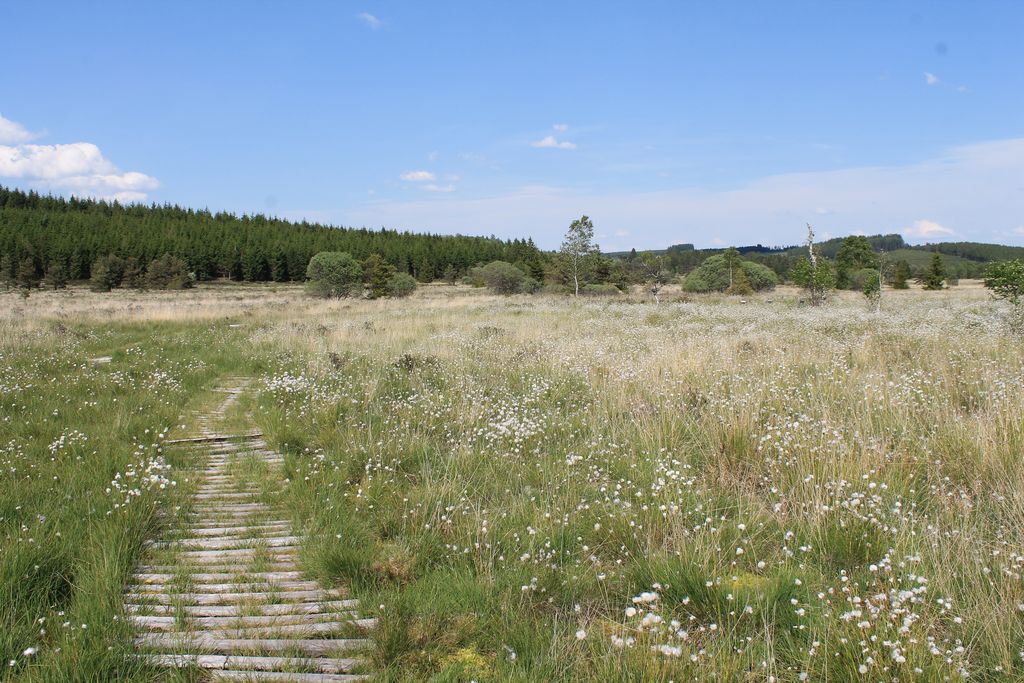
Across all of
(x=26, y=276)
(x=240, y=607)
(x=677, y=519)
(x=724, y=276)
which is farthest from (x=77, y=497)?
(x=26, y=276)

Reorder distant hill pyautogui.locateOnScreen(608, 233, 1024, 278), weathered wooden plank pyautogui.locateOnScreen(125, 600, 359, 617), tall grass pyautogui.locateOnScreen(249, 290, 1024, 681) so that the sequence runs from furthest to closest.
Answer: distant hill pyautogui.locateOnScreen(608, 233, 1024, 278)
weathered wooden plank pyautogui.locateOnScreen(125, 600, 359, 617)
tall grass pyautogui.locateOnScreen(249, 290, 1024, 681)

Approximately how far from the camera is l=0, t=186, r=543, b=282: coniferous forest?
264 ft

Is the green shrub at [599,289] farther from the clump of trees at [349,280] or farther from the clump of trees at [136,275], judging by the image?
the clump of trees at [136,275]

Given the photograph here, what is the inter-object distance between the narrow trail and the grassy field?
17 cm

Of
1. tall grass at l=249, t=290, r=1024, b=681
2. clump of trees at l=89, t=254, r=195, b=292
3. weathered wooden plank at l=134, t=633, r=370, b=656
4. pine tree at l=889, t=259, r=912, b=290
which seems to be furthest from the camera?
clump of trees at l=89, t=254, r=195, b=292

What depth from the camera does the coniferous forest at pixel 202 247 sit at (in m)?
80.4

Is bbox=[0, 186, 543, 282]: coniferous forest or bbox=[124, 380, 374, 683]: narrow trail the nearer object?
bbox=[124, 380, 374, 683]: narrow trail

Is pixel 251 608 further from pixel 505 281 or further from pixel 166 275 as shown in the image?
pixel 166 275

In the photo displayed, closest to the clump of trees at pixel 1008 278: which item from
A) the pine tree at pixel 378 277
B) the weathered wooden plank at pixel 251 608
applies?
the weathered wooden plank at pixel 251 608

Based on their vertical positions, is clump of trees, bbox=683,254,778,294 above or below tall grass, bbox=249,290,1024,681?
above

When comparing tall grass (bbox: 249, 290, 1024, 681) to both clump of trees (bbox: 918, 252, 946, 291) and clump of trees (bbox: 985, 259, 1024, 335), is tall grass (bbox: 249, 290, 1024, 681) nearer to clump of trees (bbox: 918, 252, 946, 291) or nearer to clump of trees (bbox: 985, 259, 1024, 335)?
clump of trees (bbox: 985, 259, 1024, 335)

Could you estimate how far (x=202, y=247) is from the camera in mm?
89000

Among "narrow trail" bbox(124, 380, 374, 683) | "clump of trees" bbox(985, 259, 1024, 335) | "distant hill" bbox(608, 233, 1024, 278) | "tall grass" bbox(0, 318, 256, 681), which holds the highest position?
"distant hill" bbox(608, 233, 1024, 278)

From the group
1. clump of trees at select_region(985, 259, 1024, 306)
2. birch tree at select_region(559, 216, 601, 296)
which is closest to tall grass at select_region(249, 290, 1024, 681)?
clump of trees at select_region(985, 259, 1024, 306)
